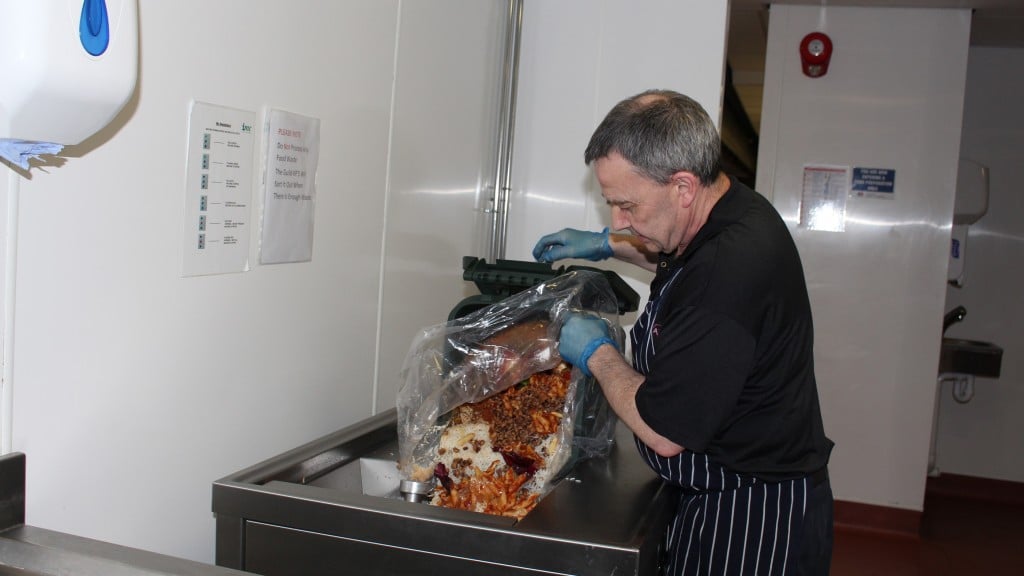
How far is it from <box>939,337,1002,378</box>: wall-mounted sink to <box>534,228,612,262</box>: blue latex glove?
3.22m

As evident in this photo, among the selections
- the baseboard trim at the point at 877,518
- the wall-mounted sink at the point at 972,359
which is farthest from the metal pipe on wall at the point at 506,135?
the wall-mounted sink at the point at 972,359

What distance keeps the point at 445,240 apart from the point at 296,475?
912 millimetres

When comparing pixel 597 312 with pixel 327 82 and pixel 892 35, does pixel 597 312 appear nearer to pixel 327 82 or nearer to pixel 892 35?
pixel 327 82

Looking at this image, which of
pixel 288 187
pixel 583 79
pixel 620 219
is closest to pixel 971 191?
pixel 583 79

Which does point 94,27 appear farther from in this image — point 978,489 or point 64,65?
point 978,489

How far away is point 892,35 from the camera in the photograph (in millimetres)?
4066

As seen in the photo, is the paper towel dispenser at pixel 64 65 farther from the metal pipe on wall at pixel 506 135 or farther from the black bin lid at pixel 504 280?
the metal pipe on wall at pixel 506 135

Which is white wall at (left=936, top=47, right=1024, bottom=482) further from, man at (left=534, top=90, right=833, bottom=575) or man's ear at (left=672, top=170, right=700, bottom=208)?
man's ear at (left=672, top=170, right=700, bottom=208)

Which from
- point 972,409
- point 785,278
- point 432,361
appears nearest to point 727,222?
point 785,278

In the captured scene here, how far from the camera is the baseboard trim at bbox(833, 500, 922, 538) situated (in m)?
4.16

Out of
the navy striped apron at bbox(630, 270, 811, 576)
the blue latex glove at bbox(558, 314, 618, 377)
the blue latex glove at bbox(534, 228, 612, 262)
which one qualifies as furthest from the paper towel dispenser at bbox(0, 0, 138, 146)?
the blue latex glove at bbox(534, 228, 612, 262)

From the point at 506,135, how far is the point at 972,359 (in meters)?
3.42

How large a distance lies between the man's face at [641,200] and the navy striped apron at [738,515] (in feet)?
0.27

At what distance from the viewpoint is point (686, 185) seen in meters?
1.47
